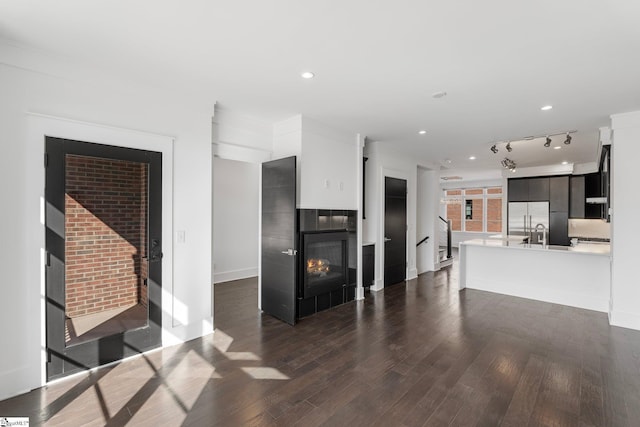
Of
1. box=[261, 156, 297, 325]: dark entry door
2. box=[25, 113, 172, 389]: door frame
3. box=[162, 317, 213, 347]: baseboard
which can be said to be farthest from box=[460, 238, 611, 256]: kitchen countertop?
box=[25, 113, 172, 389]: door frame

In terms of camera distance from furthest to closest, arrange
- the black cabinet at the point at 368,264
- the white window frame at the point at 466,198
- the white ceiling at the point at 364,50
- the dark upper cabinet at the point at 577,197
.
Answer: the white window frame at the point at 466,198 < the dark upper cabinet at the point at 577,197 < the black cabinet at the point at 368,264 < the white ceiling at the point at 364,50

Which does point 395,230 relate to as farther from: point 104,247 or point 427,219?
point 104,247

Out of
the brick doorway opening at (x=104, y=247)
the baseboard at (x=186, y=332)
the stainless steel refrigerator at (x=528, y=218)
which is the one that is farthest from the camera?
the stainless steel refrigerator at (x=528, y=218)

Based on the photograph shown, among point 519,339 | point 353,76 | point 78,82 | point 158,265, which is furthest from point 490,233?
point 78,82

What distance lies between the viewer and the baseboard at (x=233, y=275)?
612 cm

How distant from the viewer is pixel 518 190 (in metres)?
8.40

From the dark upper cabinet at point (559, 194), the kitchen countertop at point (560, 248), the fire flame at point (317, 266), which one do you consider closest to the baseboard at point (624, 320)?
the kitchen countertop at point (560, 248)

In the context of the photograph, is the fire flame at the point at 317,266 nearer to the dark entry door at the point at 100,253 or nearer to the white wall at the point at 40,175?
the white wall at the point at 40,175

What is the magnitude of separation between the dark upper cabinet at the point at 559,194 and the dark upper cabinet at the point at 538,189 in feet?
0.29

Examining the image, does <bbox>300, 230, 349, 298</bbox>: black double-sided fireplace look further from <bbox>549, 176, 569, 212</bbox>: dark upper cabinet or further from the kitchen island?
<bbox>549, 176, 569, 212</bbox>: dark upper cabinet

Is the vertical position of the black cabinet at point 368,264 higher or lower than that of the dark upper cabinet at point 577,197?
lower

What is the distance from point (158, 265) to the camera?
10.5ft

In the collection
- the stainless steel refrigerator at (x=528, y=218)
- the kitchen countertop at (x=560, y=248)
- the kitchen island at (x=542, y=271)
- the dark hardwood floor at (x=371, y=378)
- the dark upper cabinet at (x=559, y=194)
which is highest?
the dark upper cabinet at (x=559, y=194)

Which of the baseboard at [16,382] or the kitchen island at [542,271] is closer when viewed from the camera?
the baseboard at [16,382]
